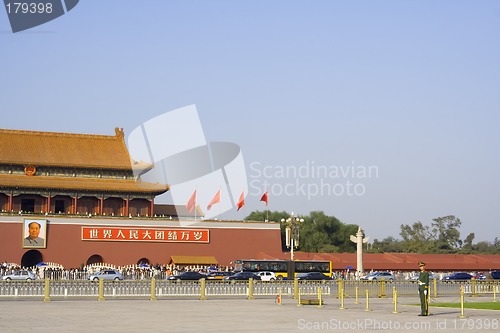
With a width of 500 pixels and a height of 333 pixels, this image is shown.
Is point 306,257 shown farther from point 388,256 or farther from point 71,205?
point 71,205

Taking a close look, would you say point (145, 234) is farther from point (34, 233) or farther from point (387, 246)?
point (387, 246)

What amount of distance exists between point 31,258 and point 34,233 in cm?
223

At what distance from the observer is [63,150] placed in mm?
55656

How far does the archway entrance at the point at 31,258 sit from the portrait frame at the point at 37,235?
27.6 inches

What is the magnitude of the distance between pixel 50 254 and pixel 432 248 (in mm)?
40258

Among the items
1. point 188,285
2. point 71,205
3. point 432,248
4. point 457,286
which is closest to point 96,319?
point 188,285

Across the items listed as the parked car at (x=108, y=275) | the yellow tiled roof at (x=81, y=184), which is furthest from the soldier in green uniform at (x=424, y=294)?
the yellow tiled roof at (x=81, y=184)

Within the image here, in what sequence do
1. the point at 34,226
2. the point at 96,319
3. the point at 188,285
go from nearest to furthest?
the point at 96,319, the point at 188,285, the point at 34,226

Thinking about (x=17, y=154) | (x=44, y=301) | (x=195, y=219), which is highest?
(x=17, y=154)

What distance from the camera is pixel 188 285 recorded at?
2842 centimetres

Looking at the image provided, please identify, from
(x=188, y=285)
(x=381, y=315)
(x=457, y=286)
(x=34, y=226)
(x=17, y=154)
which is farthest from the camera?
(x=17, y=154)

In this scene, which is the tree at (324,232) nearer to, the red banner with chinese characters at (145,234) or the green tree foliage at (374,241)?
the green tree foliage at (374,241)

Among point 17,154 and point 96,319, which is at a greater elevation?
point 17,154

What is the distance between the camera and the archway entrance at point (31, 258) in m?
50.9
